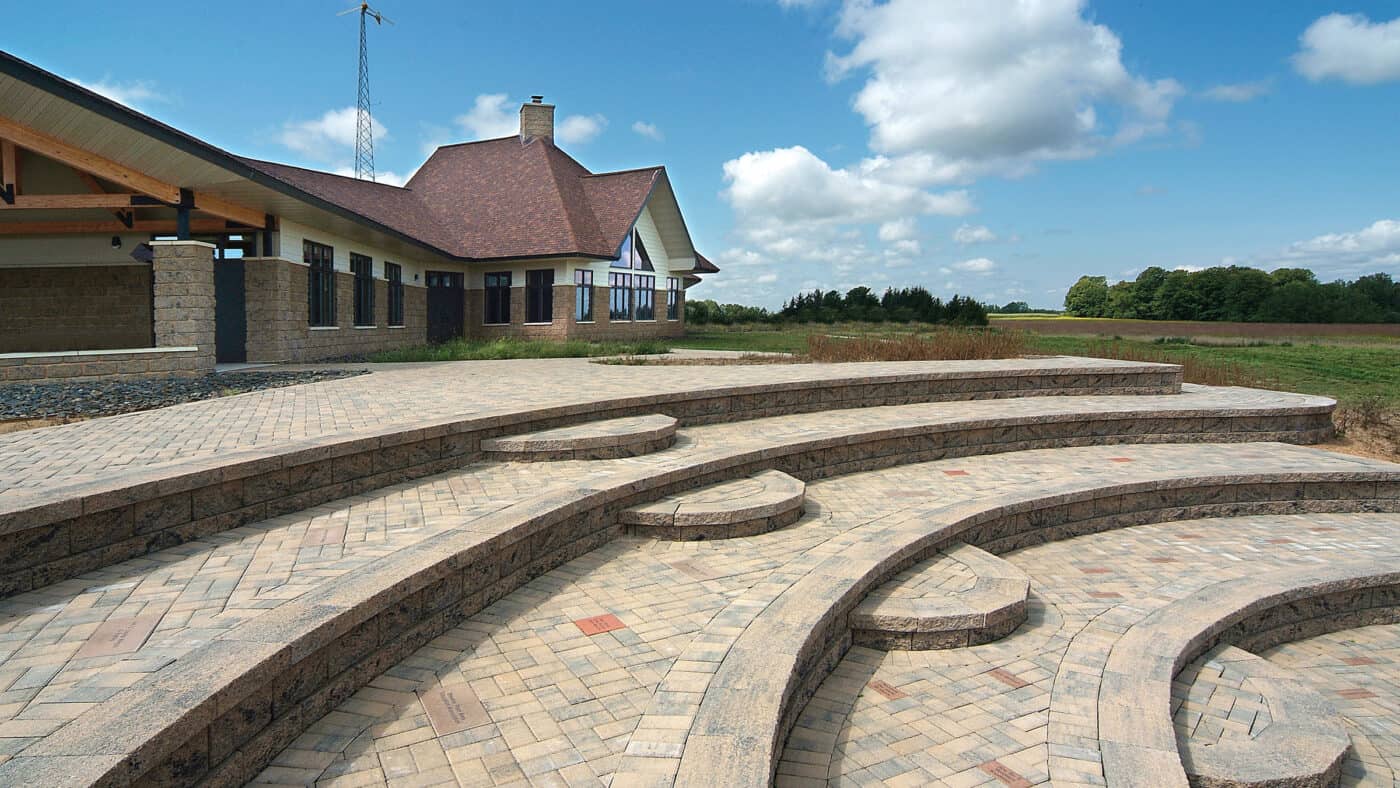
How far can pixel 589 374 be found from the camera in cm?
1270

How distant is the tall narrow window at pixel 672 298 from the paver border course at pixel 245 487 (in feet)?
76.4

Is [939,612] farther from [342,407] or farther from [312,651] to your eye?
[342,407]

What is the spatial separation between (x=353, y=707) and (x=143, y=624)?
98cm

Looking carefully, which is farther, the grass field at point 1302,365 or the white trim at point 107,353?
the grass field at point 1302,365

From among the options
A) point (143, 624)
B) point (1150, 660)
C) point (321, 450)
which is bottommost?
point (1150, 660)

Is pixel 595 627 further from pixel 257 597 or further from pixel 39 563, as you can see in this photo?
pixel 39 563

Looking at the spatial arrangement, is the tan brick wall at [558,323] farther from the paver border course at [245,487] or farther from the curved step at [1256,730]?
the curved step at [1256,730]

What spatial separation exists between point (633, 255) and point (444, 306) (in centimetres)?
720

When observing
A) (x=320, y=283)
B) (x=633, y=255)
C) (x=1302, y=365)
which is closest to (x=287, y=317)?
(x=320, y=283)

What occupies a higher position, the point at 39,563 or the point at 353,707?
the point at 39,563

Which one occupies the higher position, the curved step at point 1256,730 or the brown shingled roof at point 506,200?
the brown shingled roof at point 506,200

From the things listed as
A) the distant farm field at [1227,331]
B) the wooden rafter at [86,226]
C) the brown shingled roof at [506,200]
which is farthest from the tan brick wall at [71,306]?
the distant farm field at [1227,331]

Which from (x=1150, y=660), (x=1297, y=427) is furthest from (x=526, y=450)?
(x=1297, y=427)

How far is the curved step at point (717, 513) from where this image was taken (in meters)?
5.23
